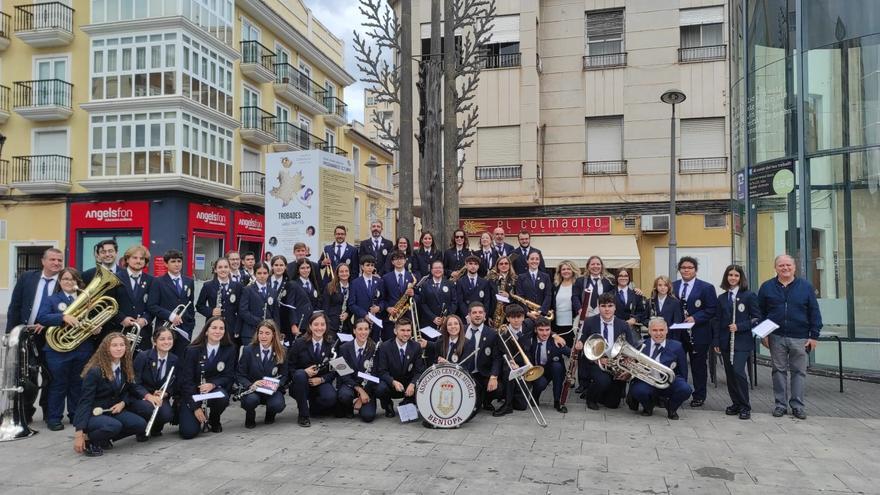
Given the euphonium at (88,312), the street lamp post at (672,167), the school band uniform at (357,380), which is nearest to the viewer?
the euphonium at (88,312)

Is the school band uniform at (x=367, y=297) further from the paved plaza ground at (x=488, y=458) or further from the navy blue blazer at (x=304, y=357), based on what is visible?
the paved plaza ground at (x=488, y=458)

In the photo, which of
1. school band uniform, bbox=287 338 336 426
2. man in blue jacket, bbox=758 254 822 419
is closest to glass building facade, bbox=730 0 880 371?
man in blue jacket, bbox=758 254 822 419

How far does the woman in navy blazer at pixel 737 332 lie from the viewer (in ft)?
24.8

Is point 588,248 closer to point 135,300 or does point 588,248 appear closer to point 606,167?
point 606,167

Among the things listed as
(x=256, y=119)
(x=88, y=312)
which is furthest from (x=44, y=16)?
(x=88, y=312)

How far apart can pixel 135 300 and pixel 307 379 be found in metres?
2.36

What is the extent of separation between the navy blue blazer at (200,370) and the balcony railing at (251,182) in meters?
22.6

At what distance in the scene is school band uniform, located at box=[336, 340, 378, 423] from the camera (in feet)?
24.2

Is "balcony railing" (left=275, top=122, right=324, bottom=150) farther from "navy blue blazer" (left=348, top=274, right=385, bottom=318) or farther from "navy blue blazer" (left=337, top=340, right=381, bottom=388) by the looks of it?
"navy blue blazer" (left=337, top=340, right=381, bottom=388)

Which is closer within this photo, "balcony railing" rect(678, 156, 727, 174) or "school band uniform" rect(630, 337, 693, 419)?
"school band uniform" rect(630, 337, 693, 419)

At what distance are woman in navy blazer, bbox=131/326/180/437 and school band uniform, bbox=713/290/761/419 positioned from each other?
6.22 meters

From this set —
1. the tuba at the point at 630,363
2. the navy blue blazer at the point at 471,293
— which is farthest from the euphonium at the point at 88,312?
the tuba at the point at 630,363

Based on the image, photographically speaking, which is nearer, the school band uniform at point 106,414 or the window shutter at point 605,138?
the school band uniform at point 106,414

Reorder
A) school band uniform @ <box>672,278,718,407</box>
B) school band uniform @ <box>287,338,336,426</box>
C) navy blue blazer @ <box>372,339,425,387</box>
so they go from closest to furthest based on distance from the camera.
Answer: school band uniform @ <box>287,338,336,426</box>, navy blue blazer @ <box>372,339,425,387</box>, school band uniform @ <box>672,278,718,407</box>
